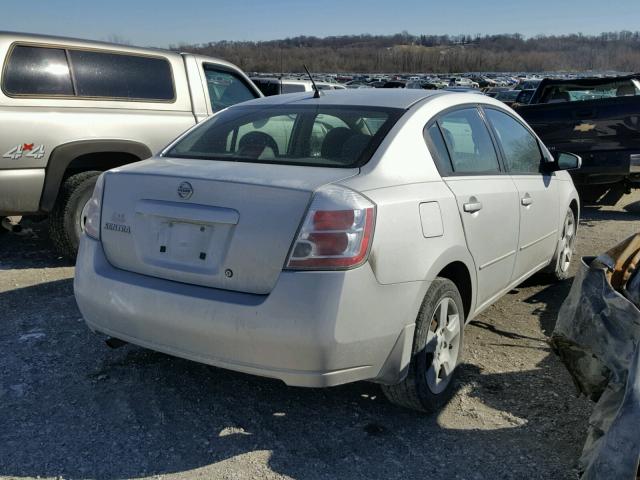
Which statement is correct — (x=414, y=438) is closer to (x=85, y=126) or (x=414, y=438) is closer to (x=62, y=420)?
(x=62, y=420)

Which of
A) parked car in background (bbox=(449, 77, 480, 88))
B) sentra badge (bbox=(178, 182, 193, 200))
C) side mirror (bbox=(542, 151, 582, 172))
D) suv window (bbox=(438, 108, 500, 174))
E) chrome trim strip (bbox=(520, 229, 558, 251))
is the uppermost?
suv window (bbox=(438, 108, 500, 174))

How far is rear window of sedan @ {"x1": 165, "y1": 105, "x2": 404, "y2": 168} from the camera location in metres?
3.23

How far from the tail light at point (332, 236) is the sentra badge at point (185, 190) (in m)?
0.59

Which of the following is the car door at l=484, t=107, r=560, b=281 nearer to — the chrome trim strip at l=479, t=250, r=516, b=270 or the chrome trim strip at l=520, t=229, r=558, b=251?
the chrome trim strip at l=520, t=229, r=558, b=251

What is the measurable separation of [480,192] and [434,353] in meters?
0.99

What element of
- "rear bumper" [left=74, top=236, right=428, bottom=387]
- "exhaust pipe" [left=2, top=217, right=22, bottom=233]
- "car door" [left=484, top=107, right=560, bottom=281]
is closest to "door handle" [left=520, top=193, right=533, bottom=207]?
"car door" [left=484, top=107, right=560, bottom=281]

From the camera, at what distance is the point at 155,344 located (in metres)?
2.94

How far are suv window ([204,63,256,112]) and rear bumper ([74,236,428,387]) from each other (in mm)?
4281

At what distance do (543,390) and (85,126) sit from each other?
169 inches

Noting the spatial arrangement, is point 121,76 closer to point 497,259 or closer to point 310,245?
point 497,259

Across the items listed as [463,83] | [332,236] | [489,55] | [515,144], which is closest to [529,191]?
[515,144]

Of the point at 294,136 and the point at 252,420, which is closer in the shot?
the point at 252,420

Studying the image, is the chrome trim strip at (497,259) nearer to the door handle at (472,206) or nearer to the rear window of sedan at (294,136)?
the door handle at (472,206)

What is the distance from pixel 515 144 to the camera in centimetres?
447
